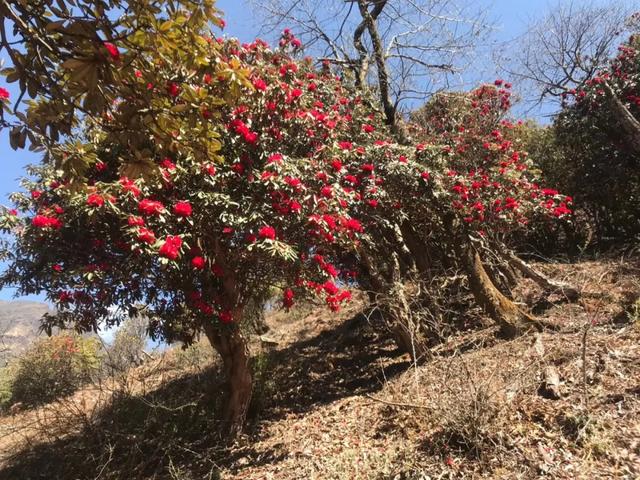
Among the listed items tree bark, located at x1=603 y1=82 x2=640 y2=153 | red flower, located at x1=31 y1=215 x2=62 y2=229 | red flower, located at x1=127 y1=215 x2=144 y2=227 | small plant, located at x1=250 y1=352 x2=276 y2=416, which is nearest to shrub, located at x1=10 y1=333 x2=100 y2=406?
small plant, located at x1=250 y1=352 x2=276 y2=416

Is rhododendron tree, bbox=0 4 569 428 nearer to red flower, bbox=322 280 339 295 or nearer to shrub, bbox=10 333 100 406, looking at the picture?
red flower, bbox=322 280 339 295

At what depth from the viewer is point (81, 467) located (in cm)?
529

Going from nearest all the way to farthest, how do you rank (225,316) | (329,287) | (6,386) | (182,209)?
(182,209), (225,316), (329,287), (6,386)

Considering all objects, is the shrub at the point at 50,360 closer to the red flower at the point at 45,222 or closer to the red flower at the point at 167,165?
the red flower at the point at 45,222

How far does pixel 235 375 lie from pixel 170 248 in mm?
2618

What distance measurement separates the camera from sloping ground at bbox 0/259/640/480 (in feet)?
11.5

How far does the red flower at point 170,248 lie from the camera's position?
149 inches

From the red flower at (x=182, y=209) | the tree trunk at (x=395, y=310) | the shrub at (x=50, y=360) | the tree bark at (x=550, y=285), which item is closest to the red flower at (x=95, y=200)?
the red flower at (x=182, y=209)

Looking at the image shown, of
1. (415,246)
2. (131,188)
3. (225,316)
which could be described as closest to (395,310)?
(415,246)

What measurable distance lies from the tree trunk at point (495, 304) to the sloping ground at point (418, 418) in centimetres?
28

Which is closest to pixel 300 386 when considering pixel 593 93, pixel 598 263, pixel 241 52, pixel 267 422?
pixel 267 422

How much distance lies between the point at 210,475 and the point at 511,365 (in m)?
3.38

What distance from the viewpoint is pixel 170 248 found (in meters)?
3.80

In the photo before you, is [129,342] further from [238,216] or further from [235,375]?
[238,216]
